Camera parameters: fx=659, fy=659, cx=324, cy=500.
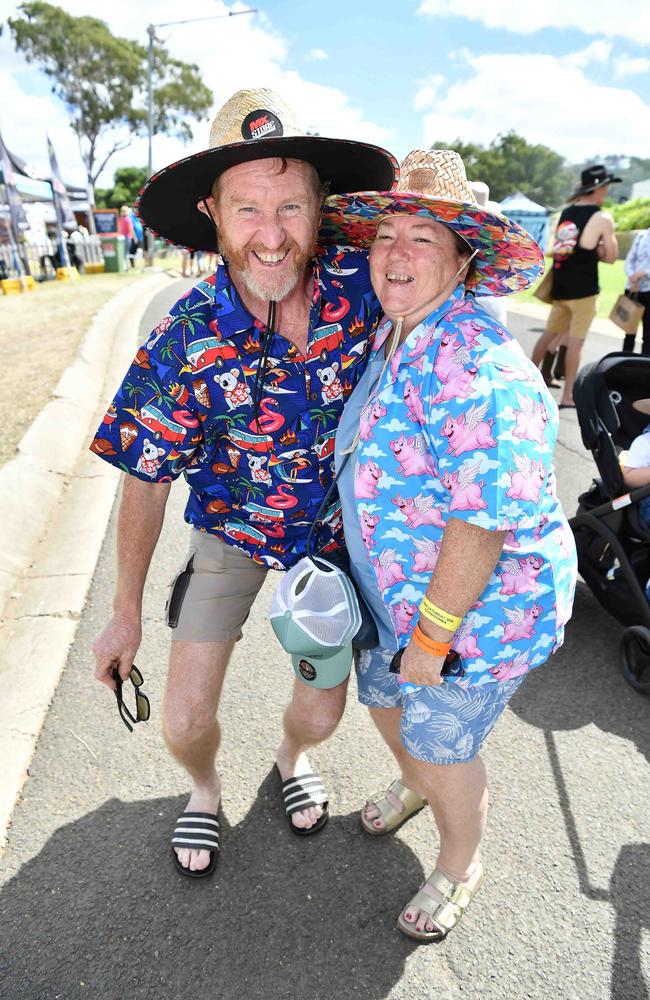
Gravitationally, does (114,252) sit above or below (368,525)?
above

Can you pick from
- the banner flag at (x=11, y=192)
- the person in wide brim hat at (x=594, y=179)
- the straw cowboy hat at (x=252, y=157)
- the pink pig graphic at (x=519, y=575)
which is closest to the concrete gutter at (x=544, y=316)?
the person in wide brim hat at (x=594, y=179)

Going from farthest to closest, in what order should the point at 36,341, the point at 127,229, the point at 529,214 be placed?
the point at 529,214, the point at 127,229, the point at 36,341

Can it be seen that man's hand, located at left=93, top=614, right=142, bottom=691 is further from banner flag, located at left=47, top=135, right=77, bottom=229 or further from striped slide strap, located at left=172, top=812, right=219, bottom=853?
banner flag, located at left=47, top=135, right=77, bottom=229

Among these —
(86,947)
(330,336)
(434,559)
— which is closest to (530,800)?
(434,559)

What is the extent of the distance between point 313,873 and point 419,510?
1.24 m

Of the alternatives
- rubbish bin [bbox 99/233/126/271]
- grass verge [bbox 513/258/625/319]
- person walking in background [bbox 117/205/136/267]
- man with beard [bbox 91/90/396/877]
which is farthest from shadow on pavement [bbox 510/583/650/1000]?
rubbish bin [bbox 99/233/126/271]

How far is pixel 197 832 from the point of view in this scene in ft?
6.66

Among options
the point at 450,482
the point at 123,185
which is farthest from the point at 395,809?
the point at 123,185

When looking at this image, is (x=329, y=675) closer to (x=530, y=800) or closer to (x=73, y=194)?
(x=530, y=800)

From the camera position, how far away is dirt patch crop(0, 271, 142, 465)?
216 inches

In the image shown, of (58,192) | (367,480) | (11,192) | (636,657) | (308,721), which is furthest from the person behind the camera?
(58,192)

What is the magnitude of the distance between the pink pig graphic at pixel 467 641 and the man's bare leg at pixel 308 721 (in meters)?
0.56

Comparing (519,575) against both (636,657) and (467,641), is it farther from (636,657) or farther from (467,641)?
(636,657)

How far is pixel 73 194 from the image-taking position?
24.3 m
